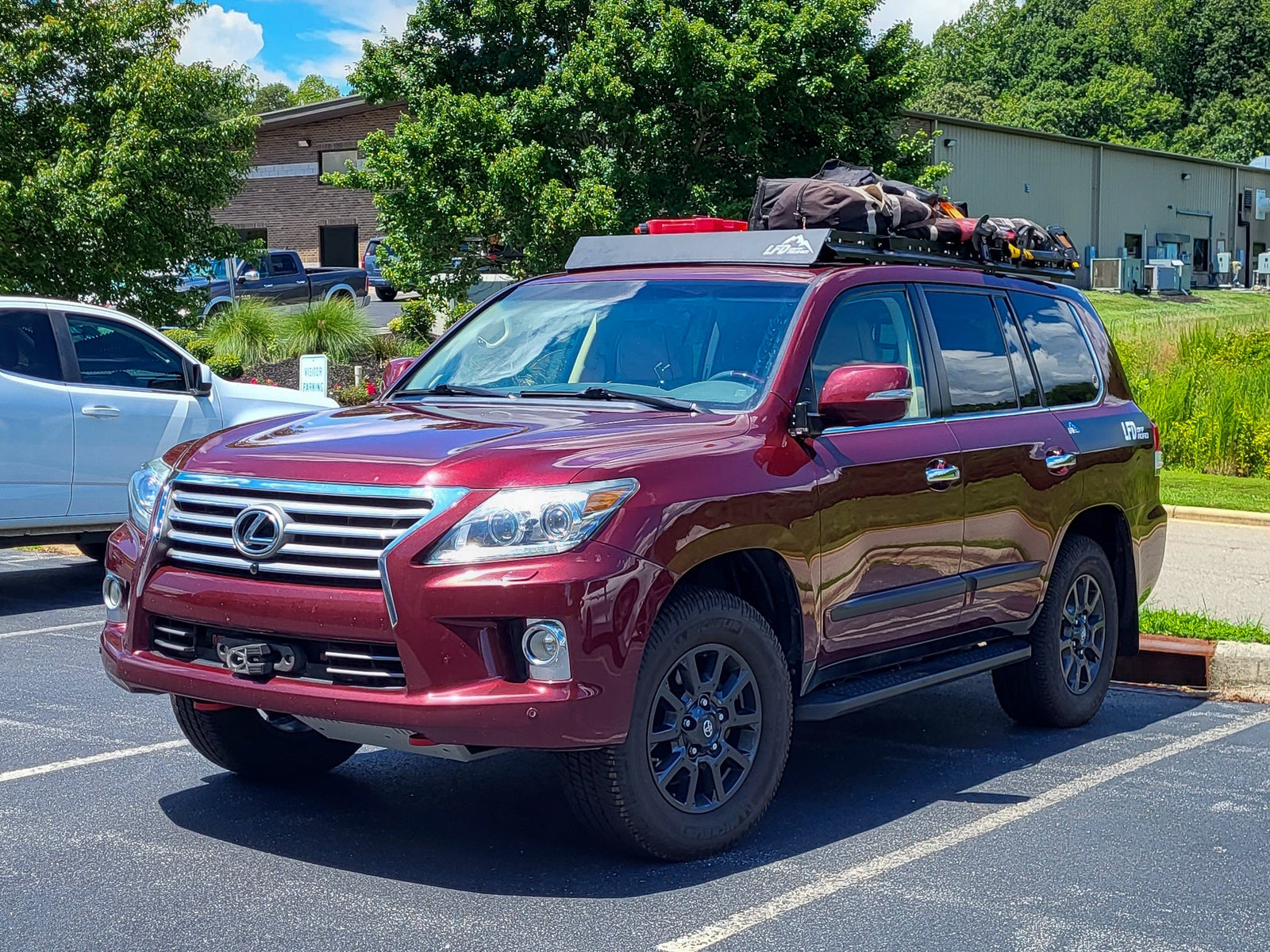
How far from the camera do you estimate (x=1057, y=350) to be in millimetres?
7129

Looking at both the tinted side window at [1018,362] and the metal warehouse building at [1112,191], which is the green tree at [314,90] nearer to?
the metal warehouse building at [1112,191]

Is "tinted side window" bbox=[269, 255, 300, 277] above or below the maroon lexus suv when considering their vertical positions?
above

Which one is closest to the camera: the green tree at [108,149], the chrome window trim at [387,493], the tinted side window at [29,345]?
the chrome window trim at [387,493]

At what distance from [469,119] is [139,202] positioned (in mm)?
5984

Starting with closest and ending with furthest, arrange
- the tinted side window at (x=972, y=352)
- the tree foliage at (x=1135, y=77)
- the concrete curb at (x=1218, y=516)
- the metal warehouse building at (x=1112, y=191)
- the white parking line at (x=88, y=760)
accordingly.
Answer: the white parking line at (x=88, y=760), the tinted side window at (x=972, y=352), the concrete curb at (x=1218, y=516), the metal warehouse building at (x=1112, y=191), the tree foliage at (x=1135, y=77)

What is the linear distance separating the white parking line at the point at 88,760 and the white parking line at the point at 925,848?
2892 mm

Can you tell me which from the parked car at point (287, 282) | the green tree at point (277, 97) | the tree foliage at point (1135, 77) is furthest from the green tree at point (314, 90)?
the parked car at point (287, 282)

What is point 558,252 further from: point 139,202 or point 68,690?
point 68,690

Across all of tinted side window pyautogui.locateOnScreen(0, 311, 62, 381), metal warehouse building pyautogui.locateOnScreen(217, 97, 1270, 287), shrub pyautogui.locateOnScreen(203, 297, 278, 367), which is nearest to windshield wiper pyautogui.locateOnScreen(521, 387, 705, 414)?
tinted side window pyautogui.locateOnScreen(0, 311, 62, 381)

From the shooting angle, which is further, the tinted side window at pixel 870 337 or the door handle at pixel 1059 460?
the door handle at pixel 1059 460

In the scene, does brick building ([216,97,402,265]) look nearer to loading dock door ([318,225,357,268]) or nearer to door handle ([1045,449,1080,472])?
loading dock door ([318,225,357,268])

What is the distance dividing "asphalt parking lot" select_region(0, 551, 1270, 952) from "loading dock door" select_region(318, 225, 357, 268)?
1535 inches

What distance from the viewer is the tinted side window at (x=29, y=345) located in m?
9.62

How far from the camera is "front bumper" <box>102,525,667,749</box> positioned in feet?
14.2
